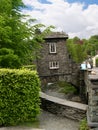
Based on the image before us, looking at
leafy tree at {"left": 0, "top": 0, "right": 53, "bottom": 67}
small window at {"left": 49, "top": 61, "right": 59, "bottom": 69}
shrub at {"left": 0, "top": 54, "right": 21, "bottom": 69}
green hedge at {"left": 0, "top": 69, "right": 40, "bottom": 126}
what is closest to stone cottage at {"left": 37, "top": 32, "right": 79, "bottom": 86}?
small window at {"left": 49, "top": 61, "right": 59, "bottom": 69}

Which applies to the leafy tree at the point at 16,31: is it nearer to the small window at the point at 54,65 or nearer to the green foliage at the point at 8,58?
the green foliage at the point at 8,58

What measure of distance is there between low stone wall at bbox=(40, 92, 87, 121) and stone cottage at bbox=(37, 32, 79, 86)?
22.7 metres

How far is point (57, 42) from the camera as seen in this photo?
126 ft

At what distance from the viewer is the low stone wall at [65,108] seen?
13352 mm

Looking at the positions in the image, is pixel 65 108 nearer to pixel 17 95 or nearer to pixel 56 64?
pixel 17 95

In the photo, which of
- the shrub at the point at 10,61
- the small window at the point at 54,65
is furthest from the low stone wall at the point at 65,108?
the small window at the point at 54,65

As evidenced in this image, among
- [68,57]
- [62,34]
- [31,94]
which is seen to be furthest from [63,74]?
[31,94]

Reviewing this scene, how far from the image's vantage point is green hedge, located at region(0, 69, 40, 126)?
12727 mm

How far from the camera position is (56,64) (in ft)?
129

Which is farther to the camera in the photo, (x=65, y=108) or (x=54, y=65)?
(x=54, y=65)

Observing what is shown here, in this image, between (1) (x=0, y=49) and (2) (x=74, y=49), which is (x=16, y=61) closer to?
(1) (x=0, y=49)

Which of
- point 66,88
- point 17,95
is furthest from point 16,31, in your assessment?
point 66,88

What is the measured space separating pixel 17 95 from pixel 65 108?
8.85ft

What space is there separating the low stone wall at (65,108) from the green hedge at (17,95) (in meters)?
1.85
